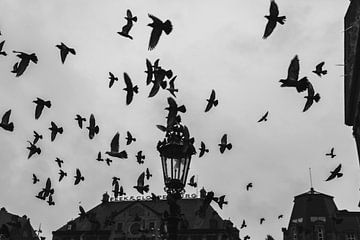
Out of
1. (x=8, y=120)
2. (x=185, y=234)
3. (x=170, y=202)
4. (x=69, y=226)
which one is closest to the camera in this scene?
(x=170, y=202)

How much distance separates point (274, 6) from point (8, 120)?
21.1 ft

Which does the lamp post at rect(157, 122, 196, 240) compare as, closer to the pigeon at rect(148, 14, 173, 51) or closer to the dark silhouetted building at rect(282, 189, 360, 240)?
the pigeon at rect(148, 14, 173, 51)

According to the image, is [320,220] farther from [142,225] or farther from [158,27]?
[158,27]

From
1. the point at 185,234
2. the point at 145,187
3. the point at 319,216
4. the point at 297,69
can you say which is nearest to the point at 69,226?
the point at 185,234

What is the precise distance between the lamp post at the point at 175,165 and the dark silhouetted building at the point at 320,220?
47885 mm

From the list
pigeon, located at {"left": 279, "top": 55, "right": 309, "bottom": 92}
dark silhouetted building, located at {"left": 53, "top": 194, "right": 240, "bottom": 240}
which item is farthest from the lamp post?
dark silhouetted building, located at {"left": 53, "top": 194, "right": 240, "bottom": 240}

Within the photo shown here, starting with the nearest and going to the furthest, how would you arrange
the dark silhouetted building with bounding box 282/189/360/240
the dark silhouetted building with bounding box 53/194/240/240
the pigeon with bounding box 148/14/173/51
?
1. the pigeon with bounding box 148/14/173/51
2. the dark silhouetted building with bounding box 282/189/360/240
3. the dark silhouetted building with bounding box 53/194/240/240

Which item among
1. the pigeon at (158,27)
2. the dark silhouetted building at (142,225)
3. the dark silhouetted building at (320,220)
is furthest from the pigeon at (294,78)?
the dark silhouetted building at (142,225)

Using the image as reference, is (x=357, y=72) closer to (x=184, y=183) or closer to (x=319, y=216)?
(x=184, y=183)

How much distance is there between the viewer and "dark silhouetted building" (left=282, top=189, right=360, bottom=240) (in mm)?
55375

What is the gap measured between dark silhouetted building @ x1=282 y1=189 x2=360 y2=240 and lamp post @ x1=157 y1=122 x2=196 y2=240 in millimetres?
47885

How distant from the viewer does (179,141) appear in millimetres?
9906

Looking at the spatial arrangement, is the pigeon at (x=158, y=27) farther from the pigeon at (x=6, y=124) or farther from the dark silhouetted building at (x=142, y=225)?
the dark silhouetted building at (x=142, y=225)

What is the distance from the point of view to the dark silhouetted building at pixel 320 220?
55.4 m
